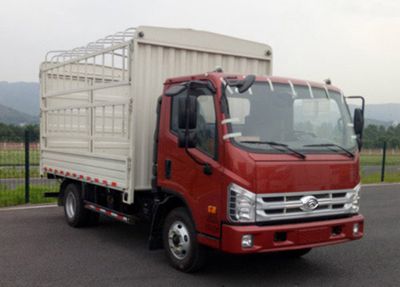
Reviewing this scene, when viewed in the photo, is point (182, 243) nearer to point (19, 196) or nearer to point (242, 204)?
point (242, 204)

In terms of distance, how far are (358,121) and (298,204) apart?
1471 millimetres

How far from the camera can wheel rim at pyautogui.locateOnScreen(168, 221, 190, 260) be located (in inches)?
232

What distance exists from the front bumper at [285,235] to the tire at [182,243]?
632 millimetres

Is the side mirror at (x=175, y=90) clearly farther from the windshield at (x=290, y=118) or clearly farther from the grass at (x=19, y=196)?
the grass at (x=19, y=196)

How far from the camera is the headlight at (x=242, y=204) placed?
511 cm

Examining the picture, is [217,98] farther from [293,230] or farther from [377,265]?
[377,265]

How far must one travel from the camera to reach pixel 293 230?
207 inches

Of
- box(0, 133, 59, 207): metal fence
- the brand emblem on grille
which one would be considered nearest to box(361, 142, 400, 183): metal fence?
box(0, 133, 59, 207): metal fence

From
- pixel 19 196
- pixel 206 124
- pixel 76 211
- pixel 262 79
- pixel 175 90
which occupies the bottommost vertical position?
pixel 19 196

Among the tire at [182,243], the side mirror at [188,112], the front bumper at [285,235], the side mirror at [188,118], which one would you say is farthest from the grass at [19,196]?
the front bumper at [285,235]

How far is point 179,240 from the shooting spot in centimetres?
599

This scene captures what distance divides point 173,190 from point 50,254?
Answer: 2.11 meters

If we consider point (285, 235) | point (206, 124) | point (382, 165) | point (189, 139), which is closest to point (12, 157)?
point (189, 139)

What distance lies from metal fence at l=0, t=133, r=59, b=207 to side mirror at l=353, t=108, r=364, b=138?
22.8 feet
